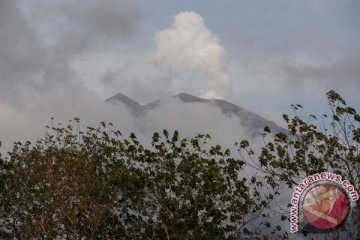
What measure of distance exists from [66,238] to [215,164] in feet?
27.0

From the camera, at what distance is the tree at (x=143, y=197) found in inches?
1069

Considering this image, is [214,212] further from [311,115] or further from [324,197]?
[324,197]

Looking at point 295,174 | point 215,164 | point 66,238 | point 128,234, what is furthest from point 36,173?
point 295,174

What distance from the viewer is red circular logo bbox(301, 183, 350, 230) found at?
20.2 metres

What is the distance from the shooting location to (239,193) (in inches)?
1105

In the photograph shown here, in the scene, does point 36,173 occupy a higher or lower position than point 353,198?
higher

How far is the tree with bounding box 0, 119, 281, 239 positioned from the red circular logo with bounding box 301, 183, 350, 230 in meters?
6.63

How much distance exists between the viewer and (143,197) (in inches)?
1120

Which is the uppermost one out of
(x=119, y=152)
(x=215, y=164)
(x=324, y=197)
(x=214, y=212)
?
(x=119, y=152)

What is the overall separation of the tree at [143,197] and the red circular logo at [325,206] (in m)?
6.63

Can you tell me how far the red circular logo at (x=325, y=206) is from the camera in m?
20.2

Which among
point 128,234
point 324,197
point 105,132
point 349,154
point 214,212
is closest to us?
point 324,197

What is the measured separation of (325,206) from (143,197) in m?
10.5

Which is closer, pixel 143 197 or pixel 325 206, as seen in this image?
pixel 325 206
